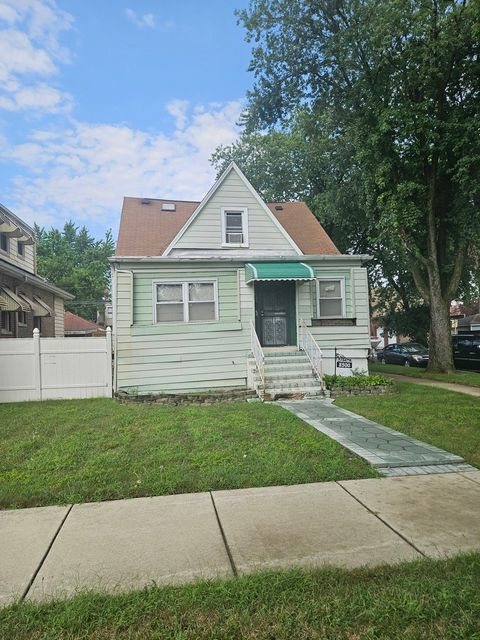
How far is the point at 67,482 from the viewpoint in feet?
14.5

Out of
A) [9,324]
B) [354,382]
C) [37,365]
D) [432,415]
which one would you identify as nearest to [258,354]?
[354,382]

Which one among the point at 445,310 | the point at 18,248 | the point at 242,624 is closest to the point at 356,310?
the point at 445,310

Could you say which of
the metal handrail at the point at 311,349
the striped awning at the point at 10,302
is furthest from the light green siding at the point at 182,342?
the striped awning at the point at 10,302

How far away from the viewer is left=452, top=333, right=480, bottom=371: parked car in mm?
19062

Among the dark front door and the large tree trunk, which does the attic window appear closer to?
the dark front door

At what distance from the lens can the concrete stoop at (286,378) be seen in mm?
9930

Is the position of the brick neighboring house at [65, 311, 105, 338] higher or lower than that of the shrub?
higher

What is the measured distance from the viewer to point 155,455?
5.27 metres

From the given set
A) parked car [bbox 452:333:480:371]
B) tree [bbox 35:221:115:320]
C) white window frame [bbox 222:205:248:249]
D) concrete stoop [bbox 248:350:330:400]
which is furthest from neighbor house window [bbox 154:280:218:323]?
tree [bbox 35:221:115:320]

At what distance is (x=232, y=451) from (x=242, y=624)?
3167 mm

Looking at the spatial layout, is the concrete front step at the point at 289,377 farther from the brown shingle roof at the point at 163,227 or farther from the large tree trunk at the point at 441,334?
the large tree trunk at the point at 441,334

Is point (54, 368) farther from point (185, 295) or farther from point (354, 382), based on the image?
point (354, 382)

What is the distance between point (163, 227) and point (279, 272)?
4589 millimetres

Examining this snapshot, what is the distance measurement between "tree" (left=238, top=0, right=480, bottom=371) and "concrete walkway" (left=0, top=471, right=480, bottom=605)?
12.3m
